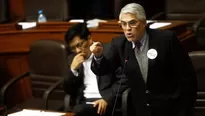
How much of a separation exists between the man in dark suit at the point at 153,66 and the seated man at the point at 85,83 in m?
0.29

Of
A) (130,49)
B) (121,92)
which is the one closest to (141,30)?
(130,49)

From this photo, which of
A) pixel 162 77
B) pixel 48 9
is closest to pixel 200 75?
pixel 162 77

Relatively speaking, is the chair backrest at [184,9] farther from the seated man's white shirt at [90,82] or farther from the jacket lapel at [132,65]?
the jacket lapel at [132,65]

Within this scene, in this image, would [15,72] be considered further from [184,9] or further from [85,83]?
[184,9]

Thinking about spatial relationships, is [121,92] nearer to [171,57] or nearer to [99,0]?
[171,57]

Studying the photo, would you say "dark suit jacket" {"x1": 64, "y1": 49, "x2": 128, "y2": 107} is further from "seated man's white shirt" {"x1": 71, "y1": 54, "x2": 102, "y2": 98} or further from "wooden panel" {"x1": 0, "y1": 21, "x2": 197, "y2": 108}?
"wooden panel" {"x1": 0, "y1": 21, "x2": 197, "y2": 108}

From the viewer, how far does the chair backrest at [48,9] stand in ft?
17.2

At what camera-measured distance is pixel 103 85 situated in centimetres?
290

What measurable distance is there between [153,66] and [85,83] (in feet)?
2.19

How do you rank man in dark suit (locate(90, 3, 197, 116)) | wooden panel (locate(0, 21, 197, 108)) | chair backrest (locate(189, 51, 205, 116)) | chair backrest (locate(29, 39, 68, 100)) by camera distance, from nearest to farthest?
man in dark suit (locate(90, 3, 197, 116)) < chair backrest (locate(189, 51, 205, 116)) < chair backrest (locate(29, 39, 68, 100)) < wooden panel (locate(0, 21, 197, 108))


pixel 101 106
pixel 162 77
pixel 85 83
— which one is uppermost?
pixel 162 77

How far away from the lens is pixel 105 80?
290 centimetres

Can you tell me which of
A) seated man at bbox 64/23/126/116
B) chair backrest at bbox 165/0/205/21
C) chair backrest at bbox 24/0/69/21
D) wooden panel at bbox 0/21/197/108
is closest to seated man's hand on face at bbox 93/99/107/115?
seated man at bbox 64/23/126/116

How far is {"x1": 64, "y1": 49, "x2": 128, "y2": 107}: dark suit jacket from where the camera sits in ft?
9.41
